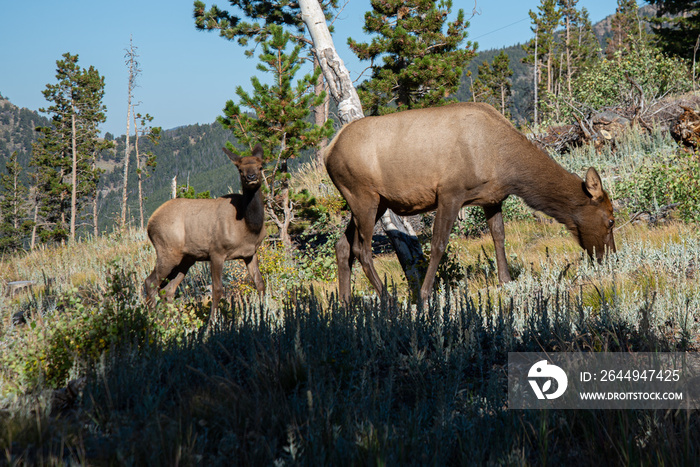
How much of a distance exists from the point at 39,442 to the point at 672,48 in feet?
133

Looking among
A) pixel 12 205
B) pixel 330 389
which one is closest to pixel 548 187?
pixel 330 389

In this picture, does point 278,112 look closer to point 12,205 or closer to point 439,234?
point 439,234

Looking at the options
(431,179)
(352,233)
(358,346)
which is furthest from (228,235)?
(358,346)

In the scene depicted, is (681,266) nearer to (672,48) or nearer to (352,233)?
(352,233)

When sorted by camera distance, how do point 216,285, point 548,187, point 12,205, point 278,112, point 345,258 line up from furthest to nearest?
point 12,205, point 278,112, point 216,285, point 345,258, point 548,187

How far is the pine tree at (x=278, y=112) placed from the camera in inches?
405

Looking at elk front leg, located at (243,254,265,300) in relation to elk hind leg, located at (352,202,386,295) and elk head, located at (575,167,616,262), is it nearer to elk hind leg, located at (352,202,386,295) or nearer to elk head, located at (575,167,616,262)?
elk hind leg, located at (352,202,386,295)

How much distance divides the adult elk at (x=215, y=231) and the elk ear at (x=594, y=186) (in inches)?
155

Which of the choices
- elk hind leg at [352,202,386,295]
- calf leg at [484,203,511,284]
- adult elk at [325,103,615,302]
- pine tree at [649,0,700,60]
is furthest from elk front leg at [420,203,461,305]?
pine tree at [649,0,700,60]

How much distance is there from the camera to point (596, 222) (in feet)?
20.2

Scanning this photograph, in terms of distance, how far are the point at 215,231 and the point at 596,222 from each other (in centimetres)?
480

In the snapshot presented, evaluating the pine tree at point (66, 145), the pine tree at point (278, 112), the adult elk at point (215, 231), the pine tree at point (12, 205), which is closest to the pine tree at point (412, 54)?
the pine tree at point (278, 112)

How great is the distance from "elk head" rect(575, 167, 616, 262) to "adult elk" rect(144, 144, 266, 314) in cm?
396

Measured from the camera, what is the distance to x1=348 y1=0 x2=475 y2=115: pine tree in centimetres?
1573
